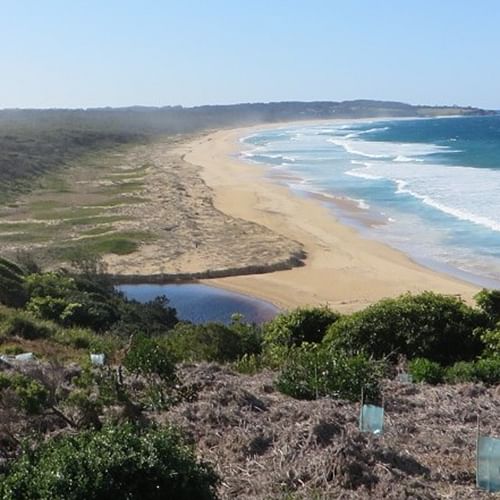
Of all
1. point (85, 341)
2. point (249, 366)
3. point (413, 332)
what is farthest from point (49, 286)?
point (413, 332)

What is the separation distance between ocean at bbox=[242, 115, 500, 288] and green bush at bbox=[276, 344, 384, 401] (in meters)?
17.1

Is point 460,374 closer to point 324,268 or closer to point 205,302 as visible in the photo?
→ point 205,302

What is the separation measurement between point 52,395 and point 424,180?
46254 mm

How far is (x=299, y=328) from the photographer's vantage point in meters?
13.6

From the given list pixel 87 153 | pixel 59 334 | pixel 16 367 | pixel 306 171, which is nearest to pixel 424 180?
pixel 306 171

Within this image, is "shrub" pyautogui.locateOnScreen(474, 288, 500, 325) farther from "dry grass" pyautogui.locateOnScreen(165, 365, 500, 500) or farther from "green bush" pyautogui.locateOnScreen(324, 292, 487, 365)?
"dry grass" pyautogui.locateOnScreen(165, 365, 500, 500)

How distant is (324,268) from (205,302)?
575cm

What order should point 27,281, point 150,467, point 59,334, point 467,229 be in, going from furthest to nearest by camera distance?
point 467,229
point 27,281
point 59,334
point 150,467

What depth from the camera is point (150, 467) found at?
5.38 m

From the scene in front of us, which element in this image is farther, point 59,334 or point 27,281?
point 27,281

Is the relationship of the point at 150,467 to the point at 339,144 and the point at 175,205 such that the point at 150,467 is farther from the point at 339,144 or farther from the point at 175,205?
the point at 339,144

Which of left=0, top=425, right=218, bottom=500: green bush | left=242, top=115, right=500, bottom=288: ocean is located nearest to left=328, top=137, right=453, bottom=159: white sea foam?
left=242, top=115, right=500, bottom=288: ocean

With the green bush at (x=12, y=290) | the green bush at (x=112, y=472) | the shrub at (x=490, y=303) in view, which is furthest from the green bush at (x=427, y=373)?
the green bush at (x=12, y=290)

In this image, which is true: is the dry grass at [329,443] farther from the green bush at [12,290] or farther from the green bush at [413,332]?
the green bush at [12,290]
